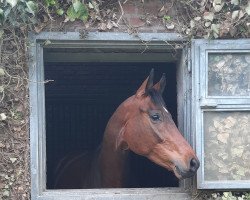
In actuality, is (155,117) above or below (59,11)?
below

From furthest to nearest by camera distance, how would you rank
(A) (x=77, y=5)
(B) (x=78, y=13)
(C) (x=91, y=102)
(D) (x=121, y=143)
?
(C) (x=91, y=102) → (D) (x=121, y=143) → (B) (x=78, y=13) → (A) (x=77, y=5)

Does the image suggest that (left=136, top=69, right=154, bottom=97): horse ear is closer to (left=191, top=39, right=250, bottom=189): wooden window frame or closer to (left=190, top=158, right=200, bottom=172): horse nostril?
(left=191, top=39, right=250, bottom=189): wooden window frame

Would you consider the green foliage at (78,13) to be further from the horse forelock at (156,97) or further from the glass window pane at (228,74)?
the glass window pane at (228,74)

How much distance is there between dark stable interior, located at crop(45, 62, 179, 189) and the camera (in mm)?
7164

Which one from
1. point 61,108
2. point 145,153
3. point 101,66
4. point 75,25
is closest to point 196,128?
point 145,153

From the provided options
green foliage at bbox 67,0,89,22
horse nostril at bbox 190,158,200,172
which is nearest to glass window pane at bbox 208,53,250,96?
horse nostril at bbox 190,158,200,172

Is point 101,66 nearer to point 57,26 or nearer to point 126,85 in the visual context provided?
point 126,85

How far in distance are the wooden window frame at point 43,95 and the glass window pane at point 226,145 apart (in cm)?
17

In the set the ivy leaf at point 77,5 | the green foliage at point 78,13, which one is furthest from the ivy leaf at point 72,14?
the ivy leaf at point 77,5

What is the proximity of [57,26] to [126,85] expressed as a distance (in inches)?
134

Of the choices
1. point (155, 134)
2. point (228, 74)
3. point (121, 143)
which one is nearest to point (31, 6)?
point (155, 134)

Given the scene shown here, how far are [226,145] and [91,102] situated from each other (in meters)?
4.27

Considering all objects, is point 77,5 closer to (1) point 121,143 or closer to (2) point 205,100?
(2) point 205,100

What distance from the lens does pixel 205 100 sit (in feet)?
16.5
